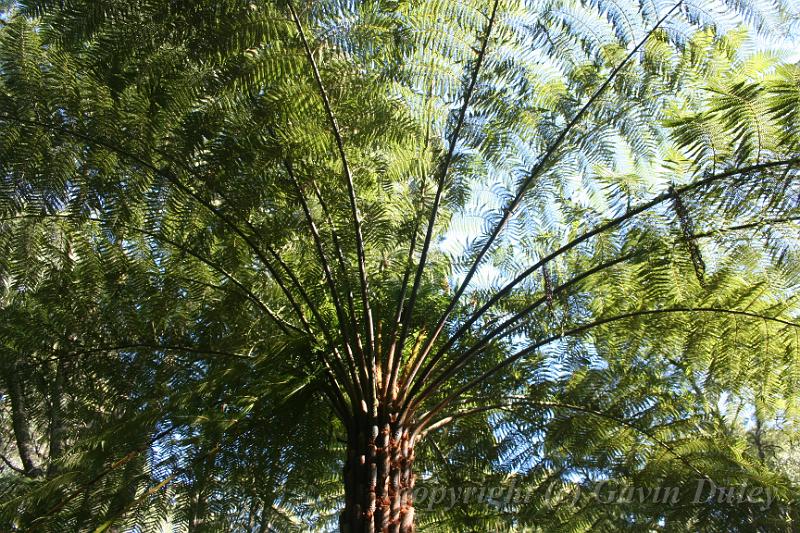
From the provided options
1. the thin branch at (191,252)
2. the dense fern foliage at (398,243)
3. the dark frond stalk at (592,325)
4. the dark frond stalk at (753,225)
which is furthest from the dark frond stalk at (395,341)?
the dark frond stalk at (753,225)

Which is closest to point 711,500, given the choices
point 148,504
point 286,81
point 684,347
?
point 684,347

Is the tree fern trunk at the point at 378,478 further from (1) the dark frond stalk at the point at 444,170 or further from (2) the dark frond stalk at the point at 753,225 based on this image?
(2) the dark frond stalk at the point at 753,225

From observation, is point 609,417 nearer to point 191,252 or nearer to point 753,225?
point 753,225

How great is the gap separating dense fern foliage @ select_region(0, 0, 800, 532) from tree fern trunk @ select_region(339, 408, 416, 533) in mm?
21

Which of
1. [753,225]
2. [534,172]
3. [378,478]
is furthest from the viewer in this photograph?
[534,172]

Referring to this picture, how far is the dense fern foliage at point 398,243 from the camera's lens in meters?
2.40

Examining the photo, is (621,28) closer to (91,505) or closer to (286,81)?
(286,81)

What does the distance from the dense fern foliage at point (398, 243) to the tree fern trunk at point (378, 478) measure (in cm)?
2

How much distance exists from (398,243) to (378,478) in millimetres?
1265

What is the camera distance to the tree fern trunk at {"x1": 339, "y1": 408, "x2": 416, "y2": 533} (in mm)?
2133

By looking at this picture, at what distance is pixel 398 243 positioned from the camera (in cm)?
314

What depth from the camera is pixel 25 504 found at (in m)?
2.38

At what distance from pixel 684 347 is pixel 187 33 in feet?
7.96

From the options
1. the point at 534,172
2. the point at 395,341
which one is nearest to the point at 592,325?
the point at 534,172
